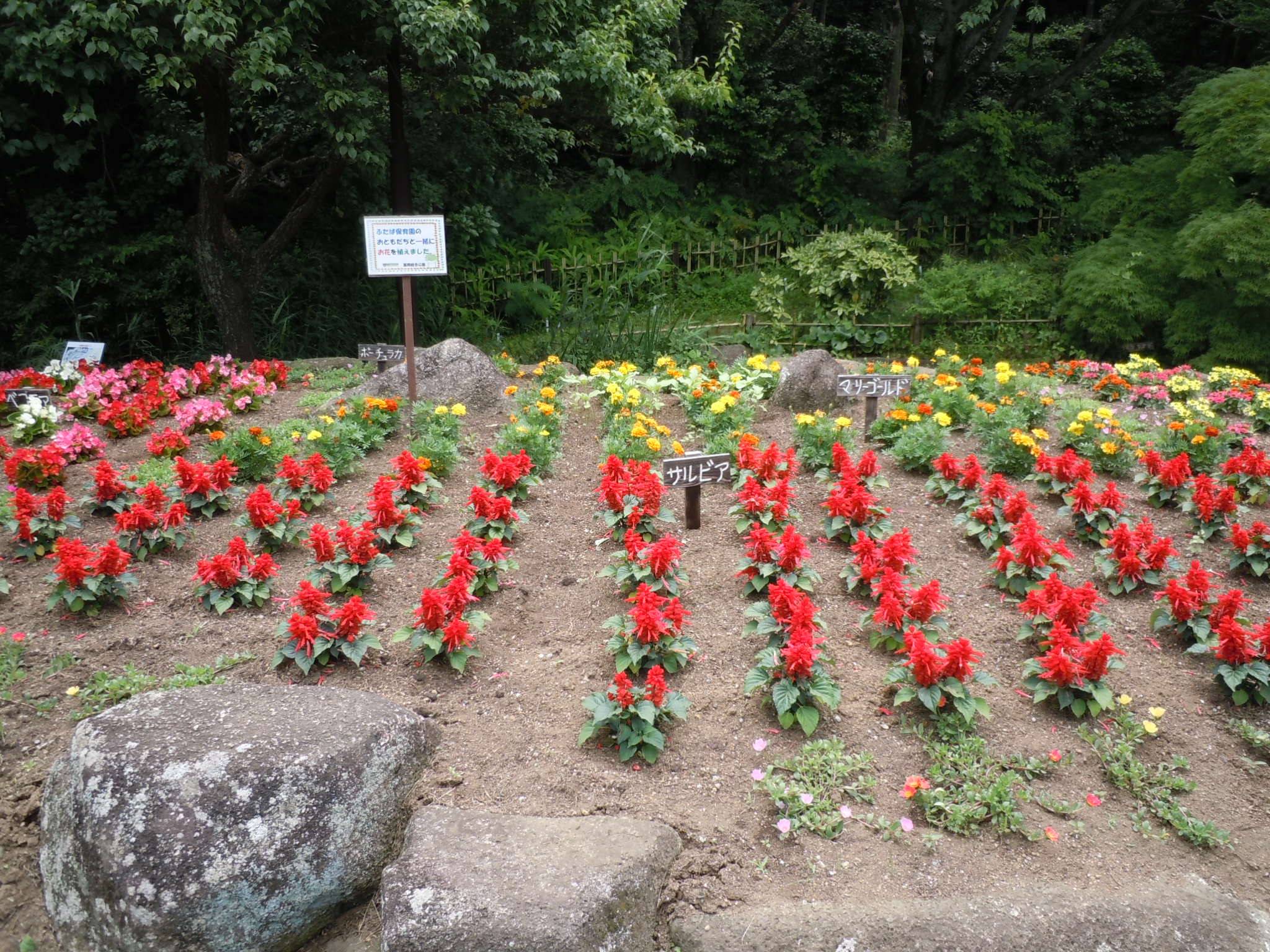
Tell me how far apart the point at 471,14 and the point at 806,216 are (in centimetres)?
918

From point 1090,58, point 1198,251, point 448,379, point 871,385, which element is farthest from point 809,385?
point 1090,58

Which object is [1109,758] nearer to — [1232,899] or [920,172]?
[1232,899]

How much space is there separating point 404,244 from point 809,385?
2.96 meters

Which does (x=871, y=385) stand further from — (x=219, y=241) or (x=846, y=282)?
(x=219, y=241)

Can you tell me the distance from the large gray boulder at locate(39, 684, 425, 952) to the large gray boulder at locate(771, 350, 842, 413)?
178 inches

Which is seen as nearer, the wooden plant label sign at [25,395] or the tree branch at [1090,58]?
the wooden plant label sign at [25,395]

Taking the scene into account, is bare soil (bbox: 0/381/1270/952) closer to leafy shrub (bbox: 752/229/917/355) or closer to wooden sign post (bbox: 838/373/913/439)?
wooden sign post (bbox: 838/373/913/439)

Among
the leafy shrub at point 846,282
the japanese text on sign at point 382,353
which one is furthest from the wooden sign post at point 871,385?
the leafy shrub at point 846,282

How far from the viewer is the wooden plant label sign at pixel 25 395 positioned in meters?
6.29

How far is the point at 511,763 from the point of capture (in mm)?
3092

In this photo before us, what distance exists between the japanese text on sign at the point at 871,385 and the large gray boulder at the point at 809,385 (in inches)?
41.6

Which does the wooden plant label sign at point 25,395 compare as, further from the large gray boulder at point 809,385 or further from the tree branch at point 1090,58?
the tree branch at point 1090,58

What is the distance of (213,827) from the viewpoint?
101 inches

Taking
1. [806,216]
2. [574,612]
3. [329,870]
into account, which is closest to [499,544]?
[574,612]
